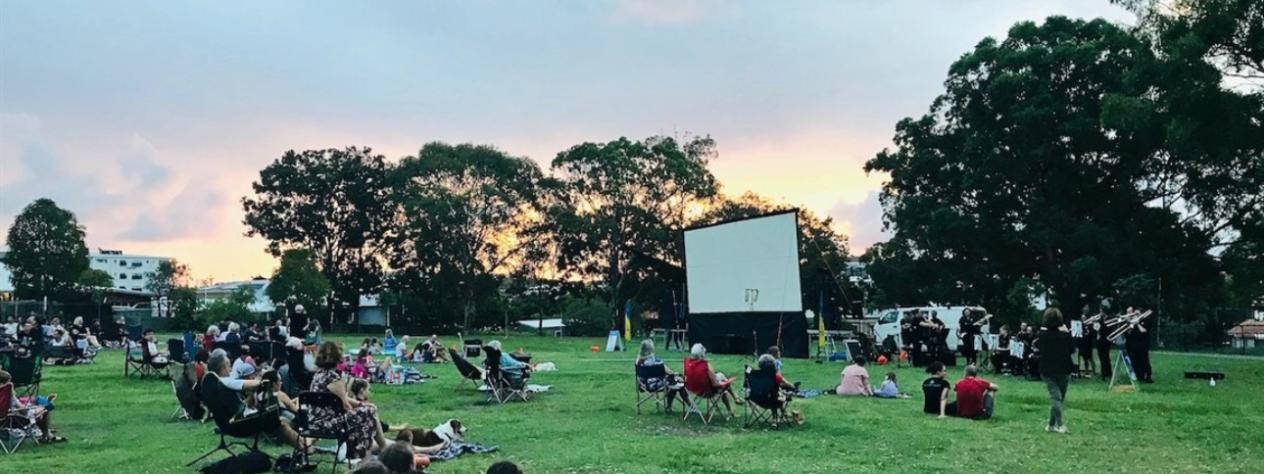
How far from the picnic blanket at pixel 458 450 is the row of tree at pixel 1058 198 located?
23.8m

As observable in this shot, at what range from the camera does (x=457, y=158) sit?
46.5 meters

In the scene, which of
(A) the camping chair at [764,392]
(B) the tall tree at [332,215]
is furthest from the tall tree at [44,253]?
(A) the camping chair at [764,392]

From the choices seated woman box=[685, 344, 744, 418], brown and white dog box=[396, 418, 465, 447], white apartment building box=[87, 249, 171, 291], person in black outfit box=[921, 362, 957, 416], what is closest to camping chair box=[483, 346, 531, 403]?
seated woman box=[685, 344, 744, 418]

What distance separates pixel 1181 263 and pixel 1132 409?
70.7 feet

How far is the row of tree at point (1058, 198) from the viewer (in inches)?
1152

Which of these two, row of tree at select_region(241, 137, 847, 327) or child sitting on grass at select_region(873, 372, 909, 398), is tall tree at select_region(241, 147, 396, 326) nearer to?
row of tree at select_region(241, 137, 847, 327)

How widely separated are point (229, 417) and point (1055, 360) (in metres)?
8.11

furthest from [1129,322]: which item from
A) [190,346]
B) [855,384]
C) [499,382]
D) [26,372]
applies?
[190,346]

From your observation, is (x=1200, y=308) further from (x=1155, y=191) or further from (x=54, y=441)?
(x=54, y=441)

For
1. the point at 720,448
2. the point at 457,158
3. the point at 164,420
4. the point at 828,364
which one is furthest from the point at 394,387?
the point at 457,158

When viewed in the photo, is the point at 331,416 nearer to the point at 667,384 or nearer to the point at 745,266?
the point at 667,384

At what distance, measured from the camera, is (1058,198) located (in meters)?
31.7

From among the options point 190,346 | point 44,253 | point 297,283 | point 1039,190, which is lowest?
point 190,346

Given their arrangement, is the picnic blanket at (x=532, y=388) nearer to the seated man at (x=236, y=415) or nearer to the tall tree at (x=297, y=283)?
the seated man at (x=236, y=415)
